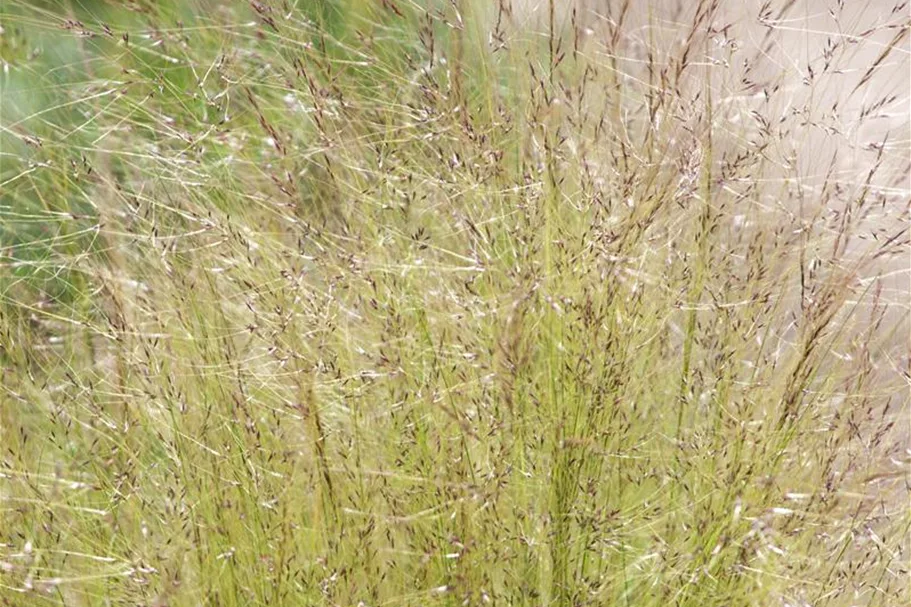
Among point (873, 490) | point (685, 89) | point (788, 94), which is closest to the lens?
point (873, 490)

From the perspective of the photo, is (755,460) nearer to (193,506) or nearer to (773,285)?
(773,285)

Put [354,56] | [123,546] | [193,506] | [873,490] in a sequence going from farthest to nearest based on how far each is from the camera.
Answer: [354,56], [873,490], [123,546], [193,506]

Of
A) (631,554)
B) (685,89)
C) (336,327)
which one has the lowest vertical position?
(631,554)

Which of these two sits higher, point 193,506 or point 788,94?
point 788,94

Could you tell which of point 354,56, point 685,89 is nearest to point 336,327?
point 685,89

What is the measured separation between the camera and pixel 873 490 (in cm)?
201

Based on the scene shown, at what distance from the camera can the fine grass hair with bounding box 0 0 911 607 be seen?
5.86ft

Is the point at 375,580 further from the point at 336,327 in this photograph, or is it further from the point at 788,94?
the point at 788,94

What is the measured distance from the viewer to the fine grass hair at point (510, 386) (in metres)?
1.79

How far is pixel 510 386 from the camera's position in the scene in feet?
5.85

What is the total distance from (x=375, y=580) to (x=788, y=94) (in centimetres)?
118

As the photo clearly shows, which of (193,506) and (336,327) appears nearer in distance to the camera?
(193,506)

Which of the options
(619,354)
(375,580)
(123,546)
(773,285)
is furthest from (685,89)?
(123,546)

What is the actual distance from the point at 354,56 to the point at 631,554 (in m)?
1.70
